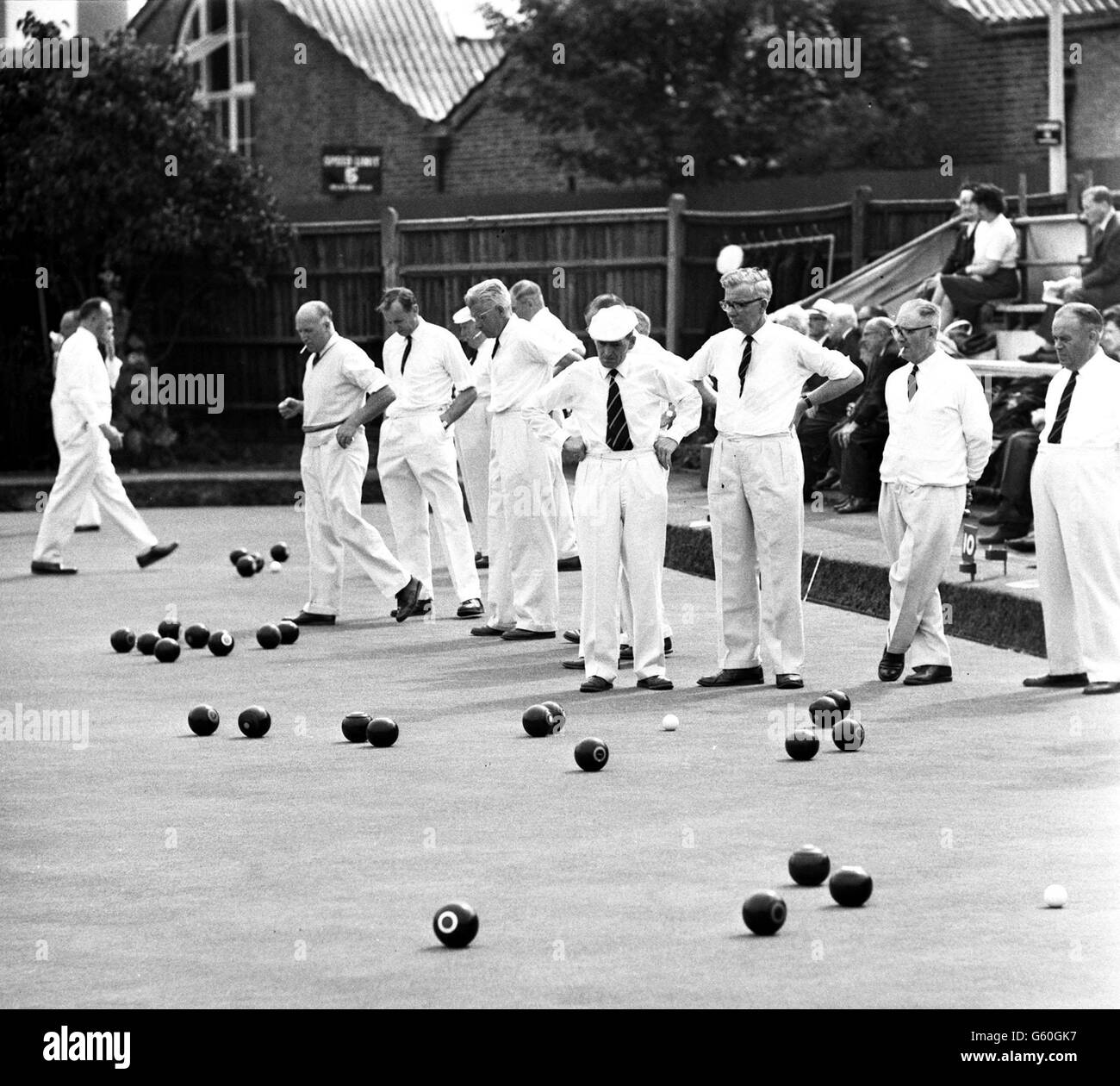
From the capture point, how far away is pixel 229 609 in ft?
54.3

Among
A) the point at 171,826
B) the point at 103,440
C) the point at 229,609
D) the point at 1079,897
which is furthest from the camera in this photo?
the point at 103,440

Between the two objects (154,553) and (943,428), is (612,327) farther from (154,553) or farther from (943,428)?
(154,553)

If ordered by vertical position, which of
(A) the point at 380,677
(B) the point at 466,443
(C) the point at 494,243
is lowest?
(A) the point at 380,677

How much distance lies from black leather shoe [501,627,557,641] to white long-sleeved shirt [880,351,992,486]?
303 cm

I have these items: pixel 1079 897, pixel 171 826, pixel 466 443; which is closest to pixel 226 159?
pixel 466 443

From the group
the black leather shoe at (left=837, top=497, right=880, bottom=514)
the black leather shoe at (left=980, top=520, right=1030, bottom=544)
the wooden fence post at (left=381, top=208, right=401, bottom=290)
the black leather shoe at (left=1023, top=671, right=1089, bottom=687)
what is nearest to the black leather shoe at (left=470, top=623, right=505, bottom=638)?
the black leather shoe at (left=980, top=520, right=1030, bottom=544)

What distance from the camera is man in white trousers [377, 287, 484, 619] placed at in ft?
52.2

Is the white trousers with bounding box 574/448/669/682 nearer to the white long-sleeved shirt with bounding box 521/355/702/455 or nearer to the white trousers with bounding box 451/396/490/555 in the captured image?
the white long-sleeved shirt with bounding box 521/355/702/455

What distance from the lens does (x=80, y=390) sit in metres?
19.3

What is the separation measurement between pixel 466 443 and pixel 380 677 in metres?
4.24

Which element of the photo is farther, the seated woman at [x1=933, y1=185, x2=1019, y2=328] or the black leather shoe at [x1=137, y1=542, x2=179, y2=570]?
the seated woman at [x1=933, y1=185, x2=1019, y2=328]

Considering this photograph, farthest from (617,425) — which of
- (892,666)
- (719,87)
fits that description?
(719,87)

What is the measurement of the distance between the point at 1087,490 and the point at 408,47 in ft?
108
